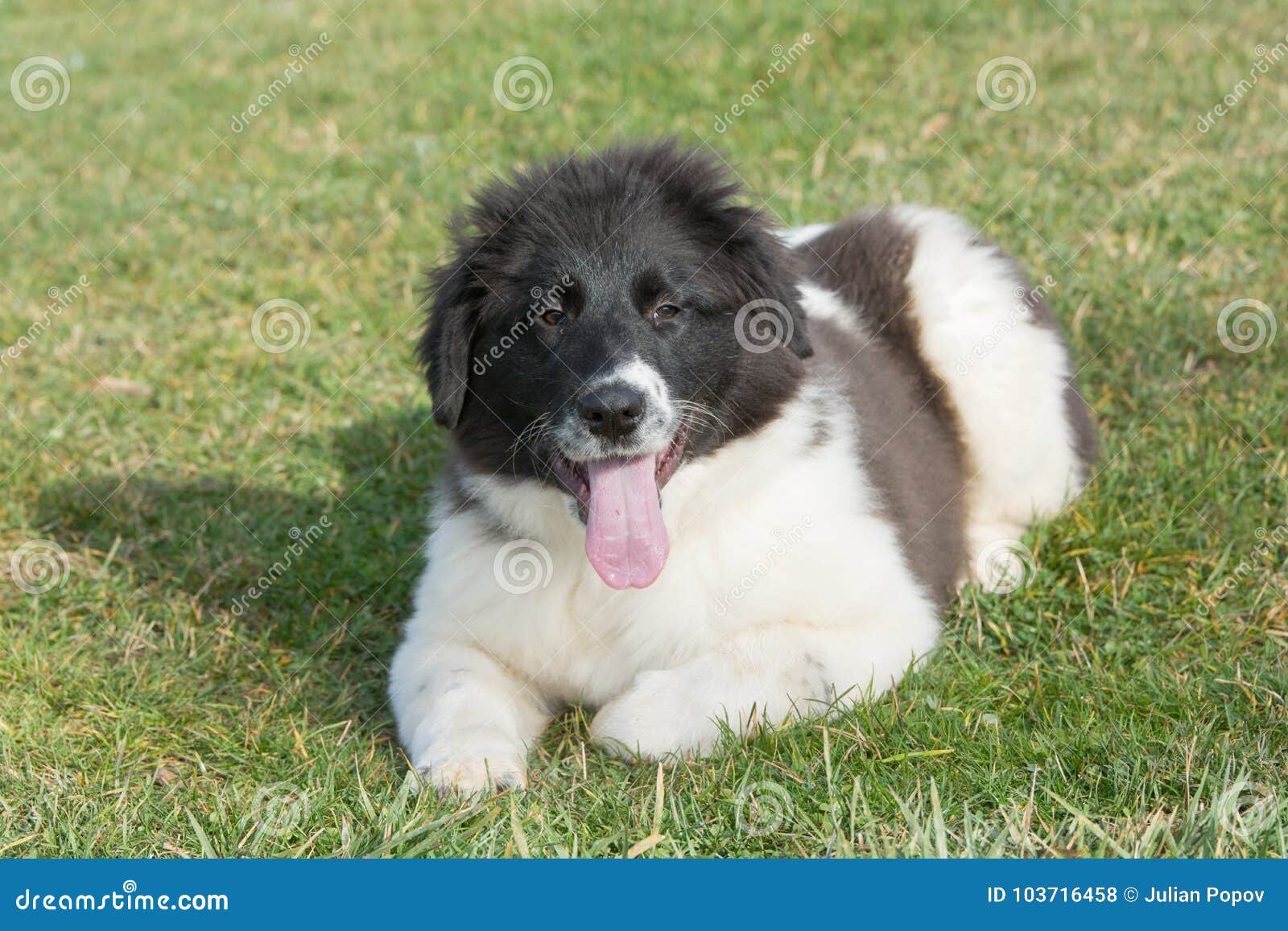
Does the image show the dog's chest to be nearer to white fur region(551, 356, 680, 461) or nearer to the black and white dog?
the black and white dog

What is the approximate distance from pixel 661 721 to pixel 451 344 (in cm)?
127

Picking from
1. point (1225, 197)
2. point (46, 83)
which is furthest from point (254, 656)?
point (46, 83)

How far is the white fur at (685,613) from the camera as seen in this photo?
3795 millimetres

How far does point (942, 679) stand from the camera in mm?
4008

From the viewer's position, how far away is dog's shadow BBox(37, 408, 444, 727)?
4.88 metres

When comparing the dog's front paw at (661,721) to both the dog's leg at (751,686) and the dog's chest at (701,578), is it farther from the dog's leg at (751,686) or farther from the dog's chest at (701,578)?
the dog's chest at (701,578)

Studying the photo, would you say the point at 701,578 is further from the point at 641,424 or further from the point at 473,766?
the point at 473,766

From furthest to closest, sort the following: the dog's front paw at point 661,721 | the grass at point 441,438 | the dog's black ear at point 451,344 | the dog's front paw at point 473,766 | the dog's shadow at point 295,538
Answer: the dog's shadow at point 295,538 → the dog's black ear at point 451,344 → the dog's front paw at point 661,721 → the dog's front paw at point 473,766 → the grass at point 441,438

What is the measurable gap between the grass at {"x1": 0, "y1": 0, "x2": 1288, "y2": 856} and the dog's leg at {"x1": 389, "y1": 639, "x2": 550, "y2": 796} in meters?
0.13

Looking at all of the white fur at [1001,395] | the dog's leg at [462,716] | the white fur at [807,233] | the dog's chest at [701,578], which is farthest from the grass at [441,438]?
the white fur at [807,233]

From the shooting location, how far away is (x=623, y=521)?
3783mm

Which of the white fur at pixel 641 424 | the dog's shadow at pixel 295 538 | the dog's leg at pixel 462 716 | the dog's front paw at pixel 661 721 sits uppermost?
the white fur at pixel 641 424

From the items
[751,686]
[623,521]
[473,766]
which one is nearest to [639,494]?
[623,521]

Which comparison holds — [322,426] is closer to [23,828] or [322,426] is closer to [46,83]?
[23,828]
